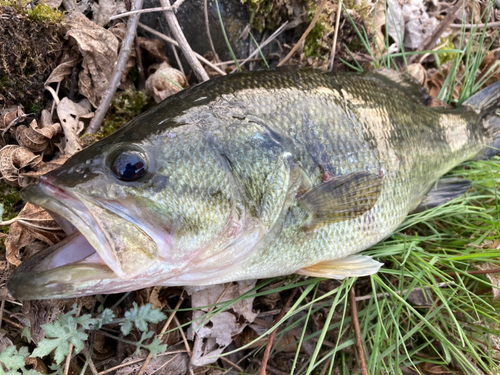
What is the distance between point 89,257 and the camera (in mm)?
1416

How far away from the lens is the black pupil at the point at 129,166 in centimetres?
139

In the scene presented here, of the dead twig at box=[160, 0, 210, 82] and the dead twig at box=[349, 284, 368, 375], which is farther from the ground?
the dead twig at box=[160, 0, 210, 82]

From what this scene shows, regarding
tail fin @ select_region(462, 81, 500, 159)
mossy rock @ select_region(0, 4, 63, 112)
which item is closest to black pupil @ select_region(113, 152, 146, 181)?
mossy rock @ select_region(0, 4, 63, 112)

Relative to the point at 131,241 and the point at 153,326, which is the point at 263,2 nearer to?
the point at 131,241

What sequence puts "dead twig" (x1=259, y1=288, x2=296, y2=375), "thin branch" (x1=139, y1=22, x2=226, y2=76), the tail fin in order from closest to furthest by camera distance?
"dead twig" (x1=259, y1=288, x2=296, y2=375) < "thin branch" (x1=139, y1=22, x2=226, y2=76) < the tail fin

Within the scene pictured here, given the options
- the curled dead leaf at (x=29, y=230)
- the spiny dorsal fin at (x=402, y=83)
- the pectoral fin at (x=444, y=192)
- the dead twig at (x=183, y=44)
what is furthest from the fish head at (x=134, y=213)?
the pectoral fin at (x=444, y=192)

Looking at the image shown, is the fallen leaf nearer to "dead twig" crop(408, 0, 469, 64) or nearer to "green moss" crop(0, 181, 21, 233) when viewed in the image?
"dead twig" crop(408, 0, 469, 64)

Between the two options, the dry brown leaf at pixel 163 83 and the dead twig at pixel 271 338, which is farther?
the dry brown leaf at pixel 163 83

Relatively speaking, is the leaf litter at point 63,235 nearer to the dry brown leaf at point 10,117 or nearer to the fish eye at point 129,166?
the dry brown leaf at point 10,117

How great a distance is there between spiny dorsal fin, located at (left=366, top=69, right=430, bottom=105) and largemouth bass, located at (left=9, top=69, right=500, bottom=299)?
9cm

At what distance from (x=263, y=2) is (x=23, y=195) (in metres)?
2.03

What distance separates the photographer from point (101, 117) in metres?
2.16

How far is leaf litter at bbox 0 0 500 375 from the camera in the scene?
1832mm

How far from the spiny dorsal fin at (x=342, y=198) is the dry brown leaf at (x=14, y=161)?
64.0 inches
